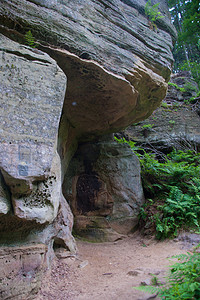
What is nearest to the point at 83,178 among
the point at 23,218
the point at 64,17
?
the point at 23,218

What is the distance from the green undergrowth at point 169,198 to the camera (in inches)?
222

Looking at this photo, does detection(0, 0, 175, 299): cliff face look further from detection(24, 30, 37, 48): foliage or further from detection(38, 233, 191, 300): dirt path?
detection(38, 233, 191, 300): dirt path

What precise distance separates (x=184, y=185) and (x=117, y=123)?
2.82m

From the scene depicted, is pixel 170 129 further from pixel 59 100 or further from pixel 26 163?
pixel 26 163

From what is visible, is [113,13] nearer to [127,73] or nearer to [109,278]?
[127,73]

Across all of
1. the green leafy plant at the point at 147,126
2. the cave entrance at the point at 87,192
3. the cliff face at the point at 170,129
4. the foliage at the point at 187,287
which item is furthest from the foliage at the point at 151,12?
the foliage at the point at 187,287

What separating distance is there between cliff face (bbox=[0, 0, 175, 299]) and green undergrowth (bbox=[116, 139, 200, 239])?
1.72 ft

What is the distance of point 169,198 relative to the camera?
250 inches

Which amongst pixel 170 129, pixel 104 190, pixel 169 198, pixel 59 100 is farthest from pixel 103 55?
pixel 170 129

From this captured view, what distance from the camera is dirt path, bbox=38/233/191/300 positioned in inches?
131

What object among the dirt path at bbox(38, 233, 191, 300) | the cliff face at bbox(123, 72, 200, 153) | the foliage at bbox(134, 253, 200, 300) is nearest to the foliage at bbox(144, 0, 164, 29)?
the cliff face at bbox(123, 72, 200, 153)

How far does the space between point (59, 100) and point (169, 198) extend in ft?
14.5

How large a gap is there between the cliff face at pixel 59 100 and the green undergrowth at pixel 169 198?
0.52 metres

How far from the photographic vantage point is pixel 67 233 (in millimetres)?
4777
